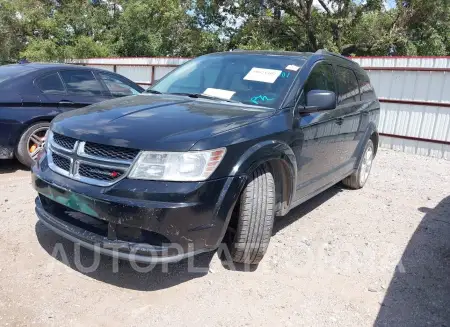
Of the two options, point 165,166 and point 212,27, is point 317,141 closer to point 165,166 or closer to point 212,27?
point 165,166

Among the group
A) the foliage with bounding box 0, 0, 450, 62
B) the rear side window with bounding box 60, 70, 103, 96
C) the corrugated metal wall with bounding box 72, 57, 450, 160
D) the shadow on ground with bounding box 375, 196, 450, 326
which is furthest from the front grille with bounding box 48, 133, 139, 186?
the foliage with bounding box 0, 0, 450, 62

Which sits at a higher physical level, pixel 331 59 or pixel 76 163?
pixel 331 59

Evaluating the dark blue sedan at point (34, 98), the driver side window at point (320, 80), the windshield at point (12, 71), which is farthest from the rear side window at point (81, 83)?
the driver side window at point (320, 80)

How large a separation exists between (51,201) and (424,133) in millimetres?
8239

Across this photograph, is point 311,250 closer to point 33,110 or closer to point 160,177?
point 160,177

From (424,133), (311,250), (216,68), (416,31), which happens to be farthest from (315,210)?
(416,31)

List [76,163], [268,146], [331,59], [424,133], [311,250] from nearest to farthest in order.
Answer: [76,163] → [268,146] → [311,250] → [331,59] → [424,133]

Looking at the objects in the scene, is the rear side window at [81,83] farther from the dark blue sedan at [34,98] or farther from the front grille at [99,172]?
the front grille at [99,172]

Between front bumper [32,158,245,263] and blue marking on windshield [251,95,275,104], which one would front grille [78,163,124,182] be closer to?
front bumper [32,158,245,263]

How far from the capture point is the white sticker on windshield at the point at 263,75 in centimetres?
376

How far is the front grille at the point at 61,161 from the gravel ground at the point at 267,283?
793mm

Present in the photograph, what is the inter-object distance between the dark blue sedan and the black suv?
2213 mm

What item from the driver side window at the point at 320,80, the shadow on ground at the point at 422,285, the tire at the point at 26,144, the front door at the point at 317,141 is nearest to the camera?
the shadow on ground at the point at 422,285

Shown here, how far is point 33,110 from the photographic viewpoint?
18.1ft
